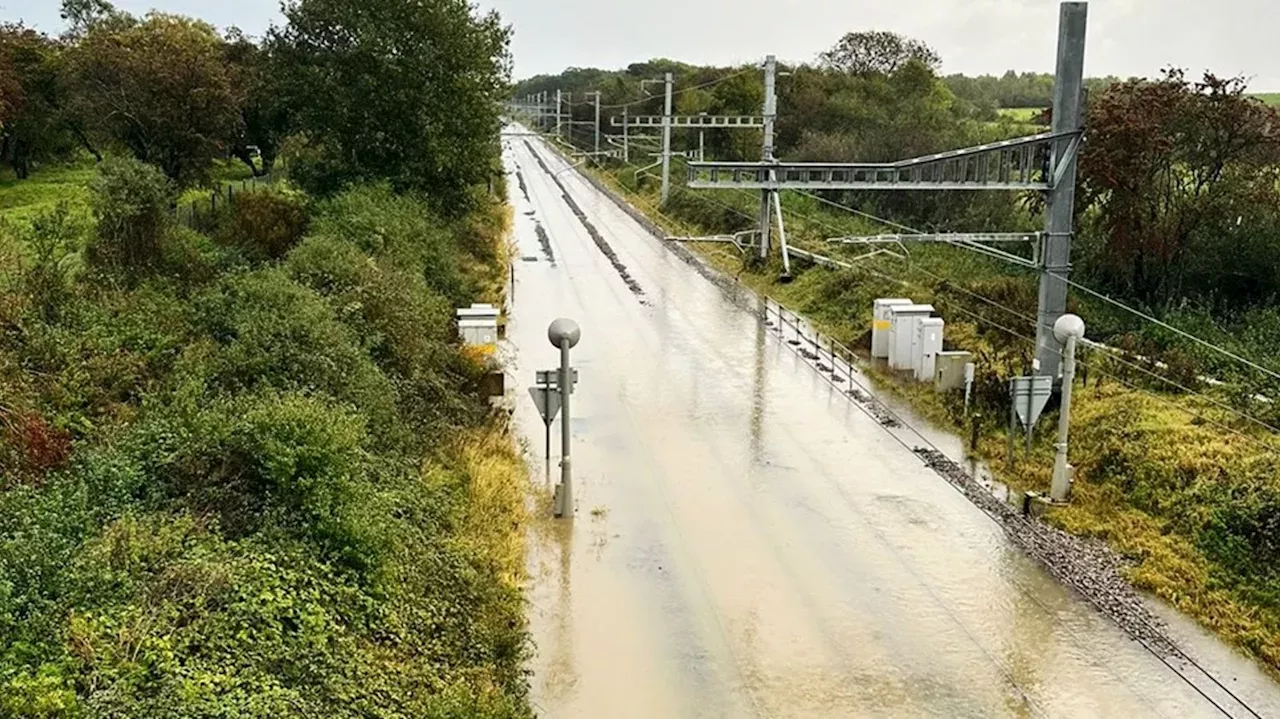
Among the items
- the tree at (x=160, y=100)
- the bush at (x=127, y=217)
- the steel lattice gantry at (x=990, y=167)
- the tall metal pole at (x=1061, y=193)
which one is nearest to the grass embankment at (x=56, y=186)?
the tree at (x=160, y=100)

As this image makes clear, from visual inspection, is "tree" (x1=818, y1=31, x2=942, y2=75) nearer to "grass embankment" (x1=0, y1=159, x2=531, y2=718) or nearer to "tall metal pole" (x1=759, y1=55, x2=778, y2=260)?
"tall metal pole" (x1=759, y1=55, x2=778, y2=260)

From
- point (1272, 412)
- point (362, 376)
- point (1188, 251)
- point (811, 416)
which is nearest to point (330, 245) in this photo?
point (362, 376)

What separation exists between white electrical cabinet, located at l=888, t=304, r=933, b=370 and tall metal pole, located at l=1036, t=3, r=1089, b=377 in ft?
13.3

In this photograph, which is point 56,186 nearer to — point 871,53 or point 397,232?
point 397,232

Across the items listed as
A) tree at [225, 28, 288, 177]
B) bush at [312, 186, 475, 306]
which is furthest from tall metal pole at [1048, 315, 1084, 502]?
tree at [225, 28, 288, 177]

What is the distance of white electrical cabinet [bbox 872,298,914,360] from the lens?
72.3ft

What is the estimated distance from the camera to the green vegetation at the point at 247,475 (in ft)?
25.3

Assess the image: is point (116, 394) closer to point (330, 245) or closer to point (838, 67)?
point (330, 245)

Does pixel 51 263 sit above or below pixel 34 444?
above

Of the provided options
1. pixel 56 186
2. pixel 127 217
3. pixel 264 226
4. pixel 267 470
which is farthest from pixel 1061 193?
pixel 56 186

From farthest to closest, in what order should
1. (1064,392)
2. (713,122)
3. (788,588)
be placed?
(713,122) < (1064,392) < (788,588)

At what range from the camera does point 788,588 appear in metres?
12.3

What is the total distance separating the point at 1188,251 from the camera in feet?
83.0

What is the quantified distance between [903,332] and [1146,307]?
8318 mm
